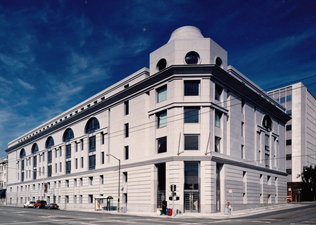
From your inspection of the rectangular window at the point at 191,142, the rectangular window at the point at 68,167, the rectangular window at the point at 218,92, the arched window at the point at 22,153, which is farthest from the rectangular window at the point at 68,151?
the rectangular window at the point at 218,92

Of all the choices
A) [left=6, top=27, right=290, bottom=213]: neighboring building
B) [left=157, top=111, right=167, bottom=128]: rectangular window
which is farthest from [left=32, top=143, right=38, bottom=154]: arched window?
[left=157, top=111, right=167, bottom=128]: rectangular window

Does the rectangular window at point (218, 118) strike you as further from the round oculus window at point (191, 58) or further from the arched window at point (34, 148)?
the arched window at point (34, 148)

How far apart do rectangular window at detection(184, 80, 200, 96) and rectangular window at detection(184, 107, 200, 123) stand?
2.25 m

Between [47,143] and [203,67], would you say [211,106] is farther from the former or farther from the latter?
[47,143]

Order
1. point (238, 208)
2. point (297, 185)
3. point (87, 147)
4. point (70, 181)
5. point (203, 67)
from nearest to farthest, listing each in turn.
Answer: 1. point (203, 67)
2. point (238, 208)
3. point (87, 147)
4. point (70, 181)
5. point (297, 185)

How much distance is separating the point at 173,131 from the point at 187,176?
252 inches

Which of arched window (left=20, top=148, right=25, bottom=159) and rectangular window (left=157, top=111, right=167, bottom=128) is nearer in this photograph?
rectangular window (left=157, top=111, right=167, bottom=128)

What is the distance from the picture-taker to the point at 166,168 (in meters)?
41.7

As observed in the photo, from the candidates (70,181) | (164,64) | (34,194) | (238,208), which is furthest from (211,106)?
(34,194)

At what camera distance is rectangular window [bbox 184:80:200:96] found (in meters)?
43.2

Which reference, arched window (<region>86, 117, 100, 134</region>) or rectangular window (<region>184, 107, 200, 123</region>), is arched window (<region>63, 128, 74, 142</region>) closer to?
arched window (<region>86, 117, 100, 134</region>)

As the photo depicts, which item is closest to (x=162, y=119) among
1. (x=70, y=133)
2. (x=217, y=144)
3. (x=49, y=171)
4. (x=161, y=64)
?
(x=161, y=64)

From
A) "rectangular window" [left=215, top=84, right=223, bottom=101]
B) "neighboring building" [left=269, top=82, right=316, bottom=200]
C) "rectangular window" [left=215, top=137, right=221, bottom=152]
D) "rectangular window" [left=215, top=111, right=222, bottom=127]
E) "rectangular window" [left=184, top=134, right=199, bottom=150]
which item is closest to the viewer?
"rectangular window" [left=184, top=134, right=199, bottom=150]

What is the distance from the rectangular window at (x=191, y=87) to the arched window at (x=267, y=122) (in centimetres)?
2195
